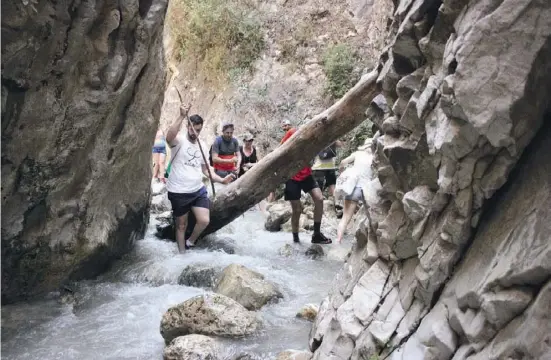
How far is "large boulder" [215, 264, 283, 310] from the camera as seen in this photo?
20.1ft

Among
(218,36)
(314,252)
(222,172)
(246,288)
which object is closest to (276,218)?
(222,172)

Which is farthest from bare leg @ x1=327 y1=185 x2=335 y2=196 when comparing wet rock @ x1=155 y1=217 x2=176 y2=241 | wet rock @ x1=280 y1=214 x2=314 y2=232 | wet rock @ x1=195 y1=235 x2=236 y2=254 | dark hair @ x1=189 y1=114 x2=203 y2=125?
dark hair @ x1=189 y1=114 x2=203 y2=125

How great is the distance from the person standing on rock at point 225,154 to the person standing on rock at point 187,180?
1003mm

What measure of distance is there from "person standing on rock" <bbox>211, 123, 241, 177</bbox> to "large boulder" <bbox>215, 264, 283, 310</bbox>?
9.97 feet

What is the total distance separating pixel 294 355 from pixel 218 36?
15501 millimetres

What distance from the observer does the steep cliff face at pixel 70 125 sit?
5.16 meters

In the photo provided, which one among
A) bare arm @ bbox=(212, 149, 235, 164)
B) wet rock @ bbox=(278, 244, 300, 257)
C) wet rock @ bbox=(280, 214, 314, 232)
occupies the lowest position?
wet rock @ bbox=(278, 244, 300, 257)

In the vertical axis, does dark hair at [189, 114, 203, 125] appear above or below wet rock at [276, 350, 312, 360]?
above

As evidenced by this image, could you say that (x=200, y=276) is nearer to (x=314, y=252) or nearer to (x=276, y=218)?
(x=314, y=252)

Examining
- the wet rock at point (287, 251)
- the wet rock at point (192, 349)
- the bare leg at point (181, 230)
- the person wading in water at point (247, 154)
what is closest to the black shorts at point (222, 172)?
the person wading in water at point (247, 154)

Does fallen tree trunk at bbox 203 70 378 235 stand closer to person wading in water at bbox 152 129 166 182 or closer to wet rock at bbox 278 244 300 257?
wet rock at bbox 278 244 300 257

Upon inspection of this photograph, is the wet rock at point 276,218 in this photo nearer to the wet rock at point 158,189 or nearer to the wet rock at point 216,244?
the wet rock at point 216,244

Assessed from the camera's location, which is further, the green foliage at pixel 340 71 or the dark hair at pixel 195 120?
the green foliage at pixel 340 71

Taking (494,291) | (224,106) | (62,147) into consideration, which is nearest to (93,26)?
(62,147)
